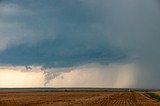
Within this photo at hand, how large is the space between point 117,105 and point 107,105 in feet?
5.80

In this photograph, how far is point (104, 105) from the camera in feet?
187

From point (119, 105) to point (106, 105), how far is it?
2.21 metres

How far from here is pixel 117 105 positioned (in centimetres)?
5734

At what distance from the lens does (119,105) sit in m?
57.3

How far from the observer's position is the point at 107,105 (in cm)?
5691

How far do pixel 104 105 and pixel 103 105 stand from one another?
182mm

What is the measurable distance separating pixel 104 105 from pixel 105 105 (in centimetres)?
17

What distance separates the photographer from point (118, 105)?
2258 inches

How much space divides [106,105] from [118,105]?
6.71 ft

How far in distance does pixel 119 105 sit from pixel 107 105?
6.86 feet

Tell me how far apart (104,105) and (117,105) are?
2.20m

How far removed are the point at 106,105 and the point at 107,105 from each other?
0.24m

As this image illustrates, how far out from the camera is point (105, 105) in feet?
187

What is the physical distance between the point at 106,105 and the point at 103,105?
0.50 meters
